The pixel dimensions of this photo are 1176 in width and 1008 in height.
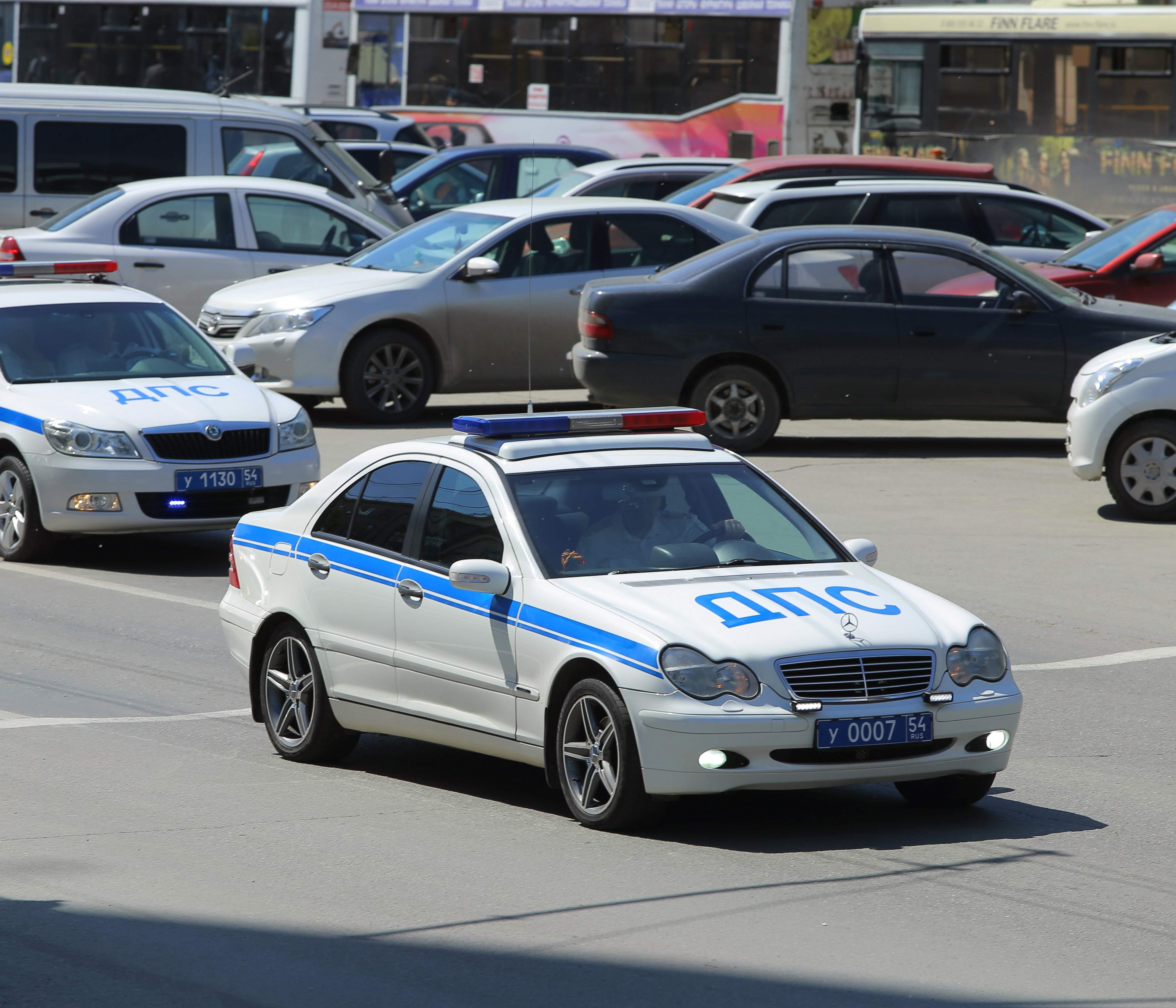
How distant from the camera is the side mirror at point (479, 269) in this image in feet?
55.6

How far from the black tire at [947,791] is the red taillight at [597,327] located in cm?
906

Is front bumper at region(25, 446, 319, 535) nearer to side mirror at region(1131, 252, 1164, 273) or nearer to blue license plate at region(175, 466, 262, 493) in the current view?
blue license plate at region(175, 466, 262, 493)

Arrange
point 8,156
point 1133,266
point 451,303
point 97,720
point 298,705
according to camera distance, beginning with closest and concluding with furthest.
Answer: point 298,705 → point 97,720 → point 451,303 → point 1133,266 → point 8,156

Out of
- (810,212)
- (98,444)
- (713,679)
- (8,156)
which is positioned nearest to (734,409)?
(810,212)

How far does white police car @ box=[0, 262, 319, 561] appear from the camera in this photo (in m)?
11.6

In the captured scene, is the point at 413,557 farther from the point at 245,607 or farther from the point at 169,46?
the point at 169,46

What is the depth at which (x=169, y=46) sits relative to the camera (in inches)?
1219

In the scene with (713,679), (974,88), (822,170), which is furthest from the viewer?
(974,88)

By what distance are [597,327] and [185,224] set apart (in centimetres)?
542

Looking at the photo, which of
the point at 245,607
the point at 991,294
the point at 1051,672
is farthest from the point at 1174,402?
the point at 245,607

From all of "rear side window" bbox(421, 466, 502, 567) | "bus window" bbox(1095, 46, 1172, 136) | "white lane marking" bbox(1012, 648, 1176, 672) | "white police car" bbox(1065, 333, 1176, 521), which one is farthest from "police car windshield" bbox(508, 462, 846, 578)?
"bus window" bbox(1095, 46, 1172, 136)

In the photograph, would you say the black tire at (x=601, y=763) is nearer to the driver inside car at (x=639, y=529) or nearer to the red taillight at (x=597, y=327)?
the driver inside car at (x=639, y=529)

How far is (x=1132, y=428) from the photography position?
523 inches

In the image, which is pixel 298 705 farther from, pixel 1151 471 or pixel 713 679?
pixel 1151 471
